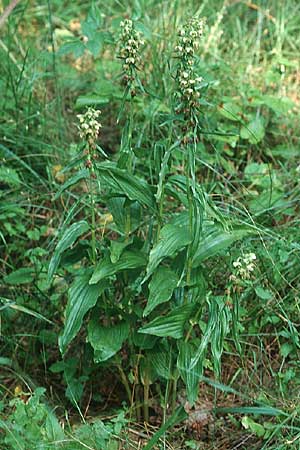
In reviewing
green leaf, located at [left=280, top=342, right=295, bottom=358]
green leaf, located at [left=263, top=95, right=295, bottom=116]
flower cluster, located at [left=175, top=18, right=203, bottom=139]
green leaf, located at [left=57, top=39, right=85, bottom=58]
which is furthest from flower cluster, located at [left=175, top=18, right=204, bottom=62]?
green leaf, located at [left=263, top=95, right=295, bottom=116]

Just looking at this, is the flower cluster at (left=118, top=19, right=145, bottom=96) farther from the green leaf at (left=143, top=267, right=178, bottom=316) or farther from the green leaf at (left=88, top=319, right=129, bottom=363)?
the green leaf at (left=88, top=319, right=129, bottom=363)

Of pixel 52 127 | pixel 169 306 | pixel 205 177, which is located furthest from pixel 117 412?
pixel 52 127

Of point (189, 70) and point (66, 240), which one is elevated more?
point (189, 70)

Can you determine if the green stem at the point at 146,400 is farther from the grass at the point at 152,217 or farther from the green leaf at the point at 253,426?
the green leaf at the point at 253,426

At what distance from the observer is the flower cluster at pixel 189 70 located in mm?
1977

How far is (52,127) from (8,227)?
0.59 m

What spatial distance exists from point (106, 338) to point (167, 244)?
36 cm

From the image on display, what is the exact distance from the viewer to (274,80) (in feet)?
11.1

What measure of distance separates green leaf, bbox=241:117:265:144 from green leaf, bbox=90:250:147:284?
44.7 inches

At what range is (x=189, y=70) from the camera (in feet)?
6.49

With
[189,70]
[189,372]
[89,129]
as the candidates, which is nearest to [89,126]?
[89,129]

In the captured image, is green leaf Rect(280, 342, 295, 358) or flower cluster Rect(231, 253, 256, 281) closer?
flower cluster Rect(231, 253, 256, 281)

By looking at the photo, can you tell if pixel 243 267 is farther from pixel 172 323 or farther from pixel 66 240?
pixel 66 240

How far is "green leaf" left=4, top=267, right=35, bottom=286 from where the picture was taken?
264cm
